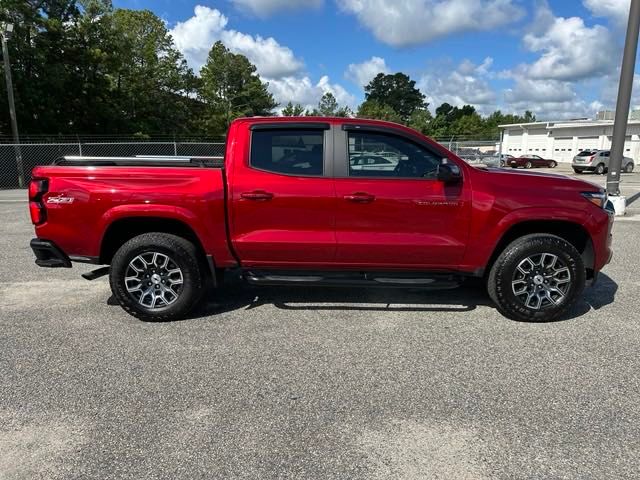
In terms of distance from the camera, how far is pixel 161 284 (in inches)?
170

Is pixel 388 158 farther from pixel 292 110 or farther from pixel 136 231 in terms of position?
pixel 292 110

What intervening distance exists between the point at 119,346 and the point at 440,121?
85.2 m

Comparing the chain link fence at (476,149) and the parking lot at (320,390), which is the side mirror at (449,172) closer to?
the parking lot at (320,390)

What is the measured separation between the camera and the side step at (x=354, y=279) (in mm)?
4203

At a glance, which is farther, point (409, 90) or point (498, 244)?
point (409, 90)

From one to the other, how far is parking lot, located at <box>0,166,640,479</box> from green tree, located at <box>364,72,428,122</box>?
12529cm

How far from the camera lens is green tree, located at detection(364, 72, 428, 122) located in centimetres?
12569

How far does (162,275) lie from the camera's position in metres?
4.32

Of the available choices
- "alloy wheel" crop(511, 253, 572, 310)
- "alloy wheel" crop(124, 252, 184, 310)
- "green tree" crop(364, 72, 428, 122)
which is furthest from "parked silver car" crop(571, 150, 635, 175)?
"green tree" crop(364, 72, 428, 122)

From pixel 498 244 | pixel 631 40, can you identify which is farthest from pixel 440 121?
pixel 498 244

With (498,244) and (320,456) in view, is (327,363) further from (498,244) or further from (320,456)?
(498,244)

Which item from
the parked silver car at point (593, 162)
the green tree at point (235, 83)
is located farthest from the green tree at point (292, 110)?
the parked silver car at point (593, 162)

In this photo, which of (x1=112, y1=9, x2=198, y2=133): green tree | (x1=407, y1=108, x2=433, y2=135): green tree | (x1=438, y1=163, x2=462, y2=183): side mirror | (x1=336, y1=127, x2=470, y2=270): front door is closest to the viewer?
(x1=438, y1=163, x2=462, y2=183): side mirror

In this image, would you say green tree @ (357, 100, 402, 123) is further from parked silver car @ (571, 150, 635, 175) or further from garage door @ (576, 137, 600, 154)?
parked silver car @ (571, 150, 635, 175)
